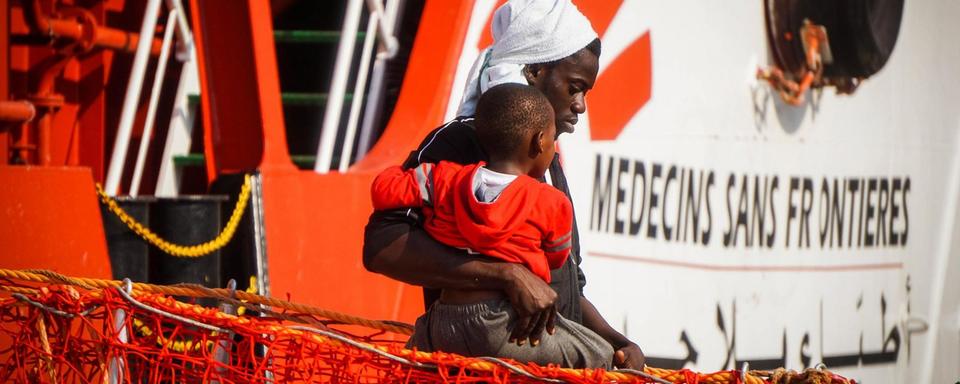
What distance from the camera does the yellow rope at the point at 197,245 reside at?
4324mm

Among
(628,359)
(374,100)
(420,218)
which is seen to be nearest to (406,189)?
(420,218)

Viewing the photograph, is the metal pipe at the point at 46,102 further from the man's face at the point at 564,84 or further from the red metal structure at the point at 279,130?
the man's face at the point at 564,84

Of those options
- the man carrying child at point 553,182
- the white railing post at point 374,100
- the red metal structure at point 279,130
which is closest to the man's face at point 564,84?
the man carrying child at point 553,182

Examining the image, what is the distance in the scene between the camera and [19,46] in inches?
212

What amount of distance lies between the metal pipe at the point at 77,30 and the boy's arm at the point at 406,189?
9.06 ft

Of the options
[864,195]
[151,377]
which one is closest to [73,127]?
[151,377]

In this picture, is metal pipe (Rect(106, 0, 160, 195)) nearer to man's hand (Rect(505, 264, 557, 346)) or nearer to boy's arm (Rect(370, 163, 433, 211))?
boy's arm (Rect(370, 163, 433, 211))

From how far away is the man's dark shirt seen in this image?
2.51 metres

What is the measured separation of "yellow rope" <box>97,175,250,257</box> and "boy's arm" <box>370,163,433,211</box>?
6.50 ft

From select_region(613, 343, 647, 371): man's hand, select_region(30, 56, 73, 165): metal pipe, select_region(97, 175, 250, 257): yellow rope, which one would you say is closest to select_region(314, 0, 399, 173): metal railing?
select_region(97, 175, 250, 257): yellow rope

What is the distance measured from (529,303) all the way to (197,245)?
7.62ft

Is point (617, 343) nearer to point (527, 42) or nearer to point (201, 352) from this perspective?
point (527, 42)

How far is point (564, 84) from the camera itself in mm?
2773

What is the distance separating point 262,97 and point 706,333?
8.21ft
